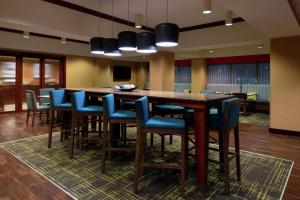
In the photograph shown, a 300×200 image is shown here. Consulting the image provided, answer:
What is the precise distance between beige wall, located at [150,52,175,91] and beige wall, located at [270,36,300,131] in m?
2.99

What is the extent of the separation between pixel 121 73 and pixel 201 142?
924 cm

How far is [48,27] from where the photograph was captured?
4168mm

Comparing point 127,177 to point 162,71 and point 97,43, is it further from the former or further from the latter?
point 162,71

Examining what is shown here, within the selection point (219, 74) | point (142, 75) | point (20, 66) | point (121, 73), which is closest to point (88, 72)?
point (121, 73)

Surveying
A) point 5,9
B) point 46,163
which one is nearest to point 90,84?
point 5,9

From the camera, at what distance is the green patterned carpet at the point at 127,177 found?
2.27 m

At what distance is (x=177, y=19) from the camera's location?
5.29 m

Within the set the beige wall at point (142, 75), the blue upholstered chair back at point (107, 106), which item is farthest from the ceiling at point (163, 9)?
the beige wall at point (142, 75)

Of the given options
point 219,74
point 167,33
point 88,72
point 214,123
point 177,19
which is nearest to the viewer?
point 214,123

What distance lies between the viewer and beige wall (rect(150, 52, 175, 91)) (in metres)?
6.75

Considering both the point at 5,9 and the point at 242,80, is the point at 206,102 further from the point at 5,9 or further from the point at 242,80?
the point at 242,80

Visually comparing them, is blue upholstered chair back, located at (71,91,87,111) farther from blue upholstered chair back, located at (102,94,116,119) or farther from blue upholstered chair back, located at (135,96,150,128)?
blue upholstered chair back, located at (135,96,150,128)

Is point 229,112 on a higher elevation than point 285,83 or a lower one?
lower

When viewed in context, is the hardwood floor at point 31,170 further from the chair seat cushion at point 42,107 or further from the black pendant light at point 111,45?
the black pendant light at point 111,45
